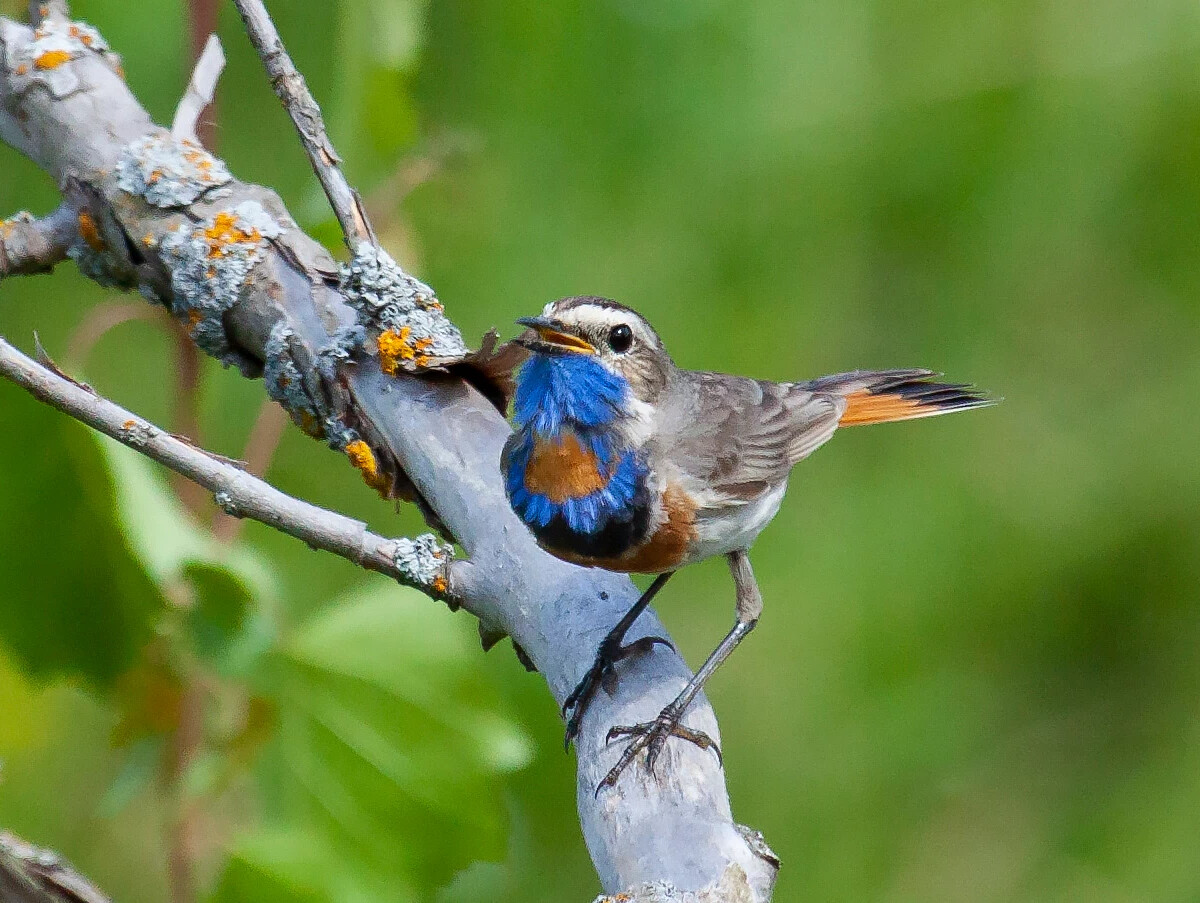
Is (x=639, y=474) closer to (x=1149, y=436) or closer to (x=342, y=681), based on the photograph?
(x=342, y=681)

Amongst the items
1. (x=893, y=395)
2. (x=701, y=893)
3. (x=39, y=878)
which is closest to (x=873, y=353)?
(x=893, y=395)

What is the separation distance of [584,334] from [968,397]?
1.11 meters

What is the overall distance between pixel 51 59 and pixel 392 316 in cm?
93

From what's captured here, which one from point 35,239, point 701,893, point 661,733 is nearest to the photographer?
point 701,893

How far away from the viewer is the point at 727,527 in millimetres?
2373

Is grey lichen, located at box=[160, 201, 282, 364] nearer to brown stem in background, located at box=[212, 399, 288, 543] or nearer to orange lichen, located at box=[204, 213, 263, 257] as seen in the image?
orange lichen, located at box=[204, 213, 263, 257]

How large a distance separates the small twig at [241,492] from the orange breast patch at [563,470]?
0.23 meters

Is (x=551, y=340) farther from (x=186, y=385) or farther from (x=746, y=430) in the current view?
→ (x=186, y=385)

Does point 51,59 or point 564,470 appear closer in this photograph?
point 564,470

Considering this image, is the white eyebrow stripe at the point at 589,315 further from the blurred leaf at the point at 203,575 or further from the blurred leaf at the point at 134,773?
the blurred leaf at the point at 134,773

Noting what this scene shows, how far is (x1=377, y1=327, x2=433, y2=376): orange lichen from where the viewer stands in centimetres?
217

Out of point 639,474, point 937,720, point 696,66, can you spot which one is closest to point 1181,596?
point 937,720

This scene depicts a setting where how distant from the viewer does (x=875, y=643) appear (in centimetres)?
431

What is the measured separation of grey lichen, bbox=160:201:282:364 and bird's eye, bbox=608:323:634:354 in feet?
2.03
